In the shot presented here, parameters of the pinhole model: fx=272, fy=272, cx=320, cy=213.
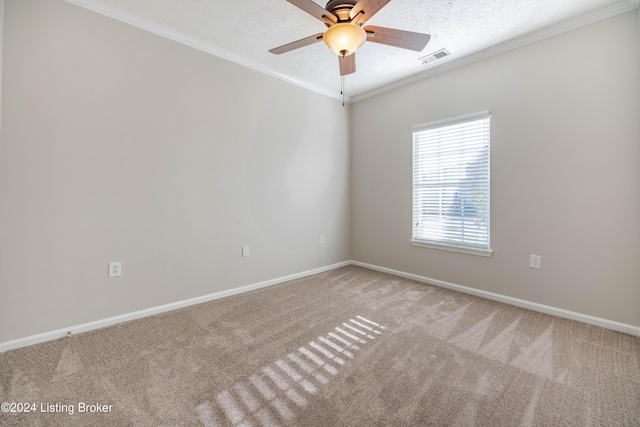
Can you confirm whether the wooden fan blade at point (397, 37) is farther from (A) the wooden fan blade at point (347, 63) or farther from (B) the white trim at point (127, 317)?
(B) the white trim at point (127, 317)

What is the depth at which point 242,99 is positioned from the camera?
3.12 m

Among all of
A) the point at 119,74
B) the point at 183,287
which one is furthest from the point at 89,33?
the point at 183,287

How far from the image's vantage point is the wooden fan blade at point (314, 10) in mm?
1643

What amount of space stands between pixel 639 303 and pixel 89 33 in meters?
4.92

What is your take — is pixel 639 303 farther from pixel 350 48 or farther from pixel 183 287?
pixel 183 287

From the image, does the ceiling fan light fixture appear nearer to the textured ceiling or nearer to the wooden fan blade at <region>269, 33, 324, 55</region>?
the wooden fan blade at <region>269, 33, 324, 55</region>

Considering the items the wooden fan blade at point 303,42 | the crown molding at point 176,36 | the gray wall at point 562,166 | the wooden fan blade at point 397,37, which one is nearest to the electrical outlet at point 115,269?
the crown molding at point 176,36

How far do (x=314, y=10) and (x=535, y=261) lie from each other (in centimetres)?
293

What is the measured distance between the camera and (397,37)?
78.9 inches

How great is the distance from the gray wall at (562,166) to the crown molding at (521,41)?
5 centimetres

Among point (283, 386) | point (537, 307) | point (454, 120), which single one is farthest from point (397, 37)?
point (537, 307)

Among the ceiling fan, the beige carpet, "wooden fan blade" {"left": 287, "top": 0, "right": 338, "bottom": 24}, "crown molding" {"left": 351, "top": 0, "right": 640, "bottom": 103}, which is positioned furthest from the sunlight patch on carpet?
"crown molding" {"left": 351, "top": 0, "right": 640, "bottom": 103}

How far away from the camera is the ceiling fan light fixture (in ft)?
5.93

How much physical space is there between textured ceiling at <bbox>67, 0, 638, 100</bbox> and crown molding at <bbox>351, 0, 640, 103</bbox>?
17 millimetres
